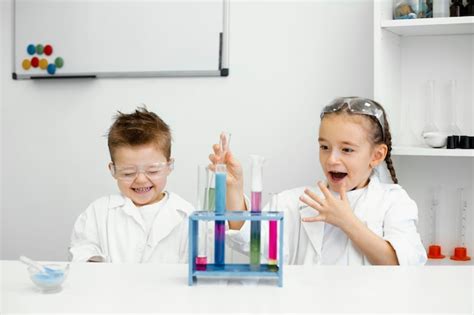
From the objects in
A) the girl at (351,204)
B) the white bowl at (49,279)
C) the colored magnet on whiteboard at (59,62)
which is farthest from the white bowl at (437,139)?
the colored magnet on whiteboard at (59,62)

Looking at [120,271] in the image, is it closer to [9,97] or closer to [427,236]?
[427,236]

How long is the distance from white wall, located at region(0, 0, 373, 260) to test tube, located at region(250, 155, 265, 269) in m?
1.24

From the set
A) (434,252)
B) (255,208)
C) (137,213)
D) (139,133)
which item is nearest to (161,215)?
(137,213)

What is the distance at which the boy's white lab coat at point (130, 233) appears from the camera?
181cm

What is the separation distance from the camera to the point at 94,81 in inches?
102

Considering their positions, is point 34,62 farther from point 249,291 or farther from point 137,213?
point 249,291

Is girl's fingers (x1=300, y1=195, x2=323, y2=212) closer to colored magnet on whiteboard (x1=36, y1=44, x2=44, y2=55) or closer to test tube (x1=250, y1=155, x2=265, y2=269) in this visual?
test tube (x1=250, y1=155, x2=265, y2=269)

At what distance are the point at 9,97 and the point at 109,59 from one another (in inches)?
21.3

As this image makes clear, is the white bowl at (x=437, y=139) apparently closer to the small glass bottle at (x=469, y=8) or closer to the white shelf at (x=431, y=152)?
the white shelf at (x=431, y=152)

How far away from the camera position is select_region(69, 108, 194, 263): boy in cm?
182

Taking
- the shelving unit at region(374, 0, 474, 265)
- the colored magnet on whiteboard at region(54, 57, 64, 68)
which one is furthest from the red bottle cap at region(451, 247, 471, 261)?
the colored magnet on whiteboard at region(54, 57, 64, 68)

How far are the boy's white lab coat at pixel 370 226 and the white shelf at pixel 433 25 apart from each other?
0.54 meters

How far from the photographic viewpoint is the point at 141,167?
183 centimetres

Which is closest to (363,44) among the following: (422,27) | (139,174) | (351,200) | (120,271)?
(422,27)
